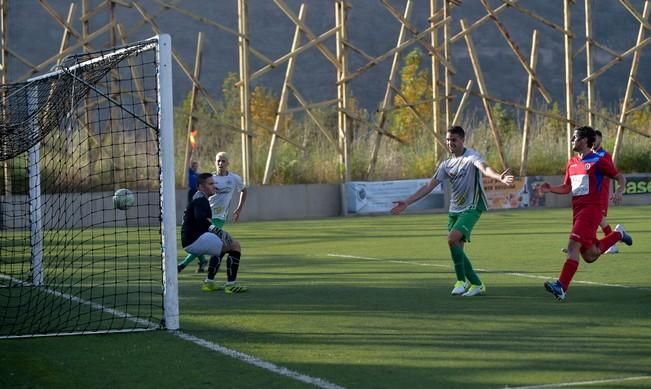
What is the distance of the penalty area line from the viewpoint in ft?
25.0

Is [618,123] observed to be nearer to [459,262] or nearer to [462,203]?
[462,203]

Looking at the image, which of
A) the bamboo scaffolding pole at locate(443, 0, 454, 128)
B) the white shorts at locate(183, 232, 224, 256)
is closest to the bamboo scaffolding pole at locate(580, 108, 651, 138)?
the bamboo scaffolding pole at locate(443, 0, 454, 128)

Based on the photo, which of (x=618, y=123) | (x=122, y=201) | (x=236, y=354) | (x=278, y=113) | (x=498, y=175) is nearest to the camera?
(x=236, y=354)

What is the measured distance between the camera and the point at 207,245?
1298cm

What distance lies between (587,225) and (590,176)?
0.56 meters

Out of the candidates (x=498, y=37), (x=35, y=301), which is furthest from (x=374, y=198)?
(x=498, y=37)

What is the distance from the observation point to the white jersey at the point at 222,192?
16891mm

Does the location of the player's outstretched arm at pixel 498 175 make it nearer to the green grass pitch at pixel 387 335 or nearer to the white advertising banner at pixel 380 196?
the green grass pitch at pixel 387 335

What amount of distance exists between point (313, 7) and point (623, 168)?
3136 inches

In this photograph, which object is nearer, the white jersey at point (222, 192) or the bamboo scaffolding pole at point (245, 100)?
the white jersey at point (222, 192)

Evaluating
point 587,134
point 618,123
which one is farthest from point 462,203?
point 618,123

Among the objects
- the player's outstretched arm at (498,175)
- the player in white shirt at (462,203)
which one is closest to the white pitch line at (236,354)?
the player in white shirt at (462,203)

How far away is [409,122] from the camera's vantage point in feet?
211

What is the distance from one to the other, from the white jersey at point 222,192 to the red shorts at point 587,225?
6.51 meters
